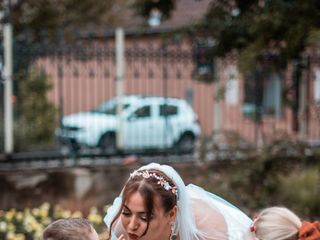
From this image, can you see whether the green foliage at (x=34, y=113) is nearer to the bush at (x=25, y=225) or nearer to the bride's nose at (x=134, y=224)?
the bush at (x=25, y=225)

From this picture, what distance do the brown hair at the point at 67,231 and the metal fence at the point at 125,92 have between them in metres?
5.76

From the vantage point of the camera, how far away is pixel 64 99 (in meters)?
9.88

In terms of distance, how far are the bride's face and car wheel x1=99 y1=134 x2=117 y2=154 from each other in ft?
20.4

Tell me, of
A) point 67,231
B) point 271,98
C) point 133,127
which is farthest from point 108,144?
point 67,231

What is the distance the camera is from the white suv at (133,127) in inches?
371

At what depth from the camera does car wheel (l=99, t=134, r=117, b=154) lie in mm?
9045

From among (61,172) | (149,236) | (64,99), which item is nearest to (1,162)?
(61,172)

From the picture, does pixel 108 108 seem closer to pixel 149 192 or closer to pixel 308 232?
pixel 308 232

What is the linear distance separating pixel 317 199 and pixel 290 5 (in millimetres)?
2353

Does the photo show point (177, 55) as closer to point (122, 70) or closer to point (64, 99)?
point (122, 70)

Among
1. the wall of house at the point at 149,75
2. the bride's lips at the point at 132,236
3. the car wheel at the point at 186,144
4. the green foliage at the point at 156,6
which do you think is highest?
the green foliage at the point at 156,6

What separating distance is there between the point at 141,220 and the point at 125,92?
7352mm

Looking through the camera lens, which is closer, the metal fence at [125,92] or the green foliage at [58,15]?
the metal fence at [125,92]

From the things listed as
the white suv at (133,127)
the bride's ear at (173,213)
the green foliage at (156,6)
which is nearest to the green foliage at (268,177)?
the white suv at (133,127)
